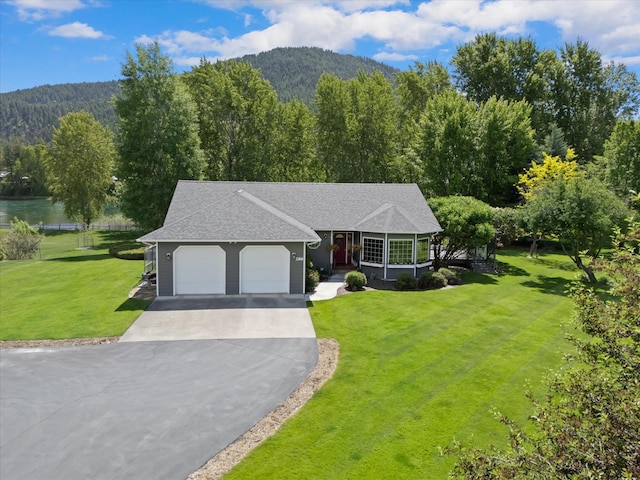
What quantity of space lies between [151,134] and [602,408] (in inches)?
1407

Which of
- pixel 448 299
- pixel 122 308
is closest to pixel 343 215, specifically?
pixel 448 299

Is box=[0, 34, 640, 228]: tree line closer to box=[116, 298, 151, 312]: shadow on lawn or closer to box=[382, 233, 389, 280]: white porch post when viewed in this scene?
box=[382, 233, 389, 280]: white porch post

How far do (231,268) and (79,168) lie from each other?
35.6 m

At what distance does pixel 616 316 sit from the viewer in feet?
16.0

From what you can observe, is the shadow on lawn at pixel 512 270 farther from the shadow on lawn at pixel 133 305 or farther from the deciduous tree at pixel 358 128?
the shadow on lawn at pixel 133 305

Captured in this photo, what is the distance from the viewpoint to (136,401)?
11.3 m

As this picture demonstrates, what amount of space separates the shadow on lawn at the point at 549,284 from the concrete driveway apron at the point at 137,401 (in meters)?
14.0

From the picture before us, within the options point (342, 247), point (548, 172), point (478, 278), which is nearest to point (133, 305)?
point (342, 247)

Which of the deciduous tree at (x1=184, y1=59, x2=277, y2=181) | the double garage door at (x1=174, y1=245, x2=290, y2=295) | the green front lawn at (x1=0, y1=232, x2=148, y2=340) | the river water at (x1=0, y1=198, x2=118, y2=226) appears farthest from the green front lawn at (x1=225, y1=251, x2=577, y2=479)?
the river water at (x1=0, y1=198, x2=118, y2=226)

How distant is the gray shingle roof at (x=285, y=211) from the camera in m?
20.8

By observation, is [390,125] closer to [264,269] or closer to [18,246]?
[264,269]

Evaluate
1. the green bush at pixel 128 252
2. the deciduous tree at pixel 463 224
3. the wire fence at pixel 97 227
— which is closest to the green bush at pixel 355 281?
the deciduous tree at pixel 463 224

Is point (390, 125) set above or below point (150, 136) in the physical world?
above

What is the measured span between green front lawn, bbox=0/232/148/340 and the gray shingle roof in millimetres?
3616
